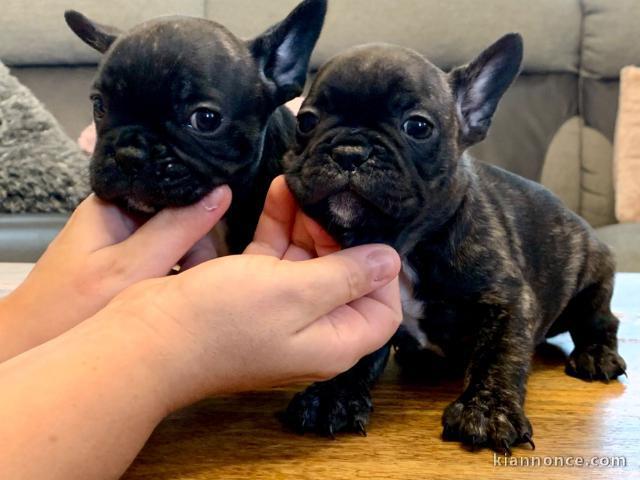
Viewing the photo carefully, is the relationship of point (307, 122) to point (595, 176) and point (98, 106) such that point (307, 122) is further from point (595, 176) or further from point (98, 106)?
point (595, 176)

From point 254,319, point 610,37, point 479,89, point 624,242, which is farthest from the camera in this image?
point 610,37

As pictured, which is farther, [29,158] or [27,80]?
[27,80]

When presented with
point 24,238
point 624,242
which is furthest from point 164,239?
point 624,242

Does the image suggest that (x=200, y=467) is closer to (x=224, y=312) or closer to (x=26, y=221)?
(x=224, y=312)

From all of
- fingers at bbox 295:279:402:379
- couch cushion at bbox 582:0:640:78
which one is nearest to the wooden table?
fingers at bbox 295:279:402:379

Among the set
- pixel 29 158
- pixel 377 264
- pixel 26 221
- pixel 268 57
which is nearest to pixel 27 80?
pixel 29 158

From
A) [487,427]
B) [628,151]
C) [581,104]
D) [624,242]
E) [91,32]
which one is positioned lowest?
[624,242]

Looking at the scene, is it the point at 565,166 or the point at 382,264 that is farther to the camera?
the point at 565,166
